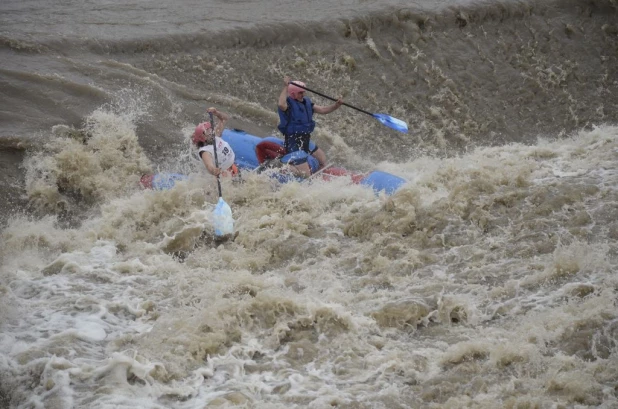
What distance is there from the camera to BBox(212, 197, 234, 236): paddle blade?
21.1ft

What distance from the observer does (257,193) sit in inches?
283

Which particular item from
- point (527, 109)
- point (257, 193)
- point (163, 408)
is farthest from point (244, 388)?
point (527, 109)

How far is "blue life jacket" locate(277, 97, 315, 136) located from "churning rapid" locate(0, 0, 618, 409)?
30.0 inches

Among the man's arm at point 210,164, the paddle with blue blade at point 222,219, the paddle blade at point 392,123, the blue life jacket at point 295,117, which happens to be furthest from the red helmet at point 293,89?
the paddle with blue blade at point 222,219

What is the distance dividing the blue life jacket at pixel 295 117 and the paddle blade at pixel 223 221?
1578mm

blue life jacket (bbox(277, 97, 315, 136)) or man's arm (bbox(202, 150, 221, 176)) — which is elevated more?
blue life jacket (bbox(277, 97, 315, 136))

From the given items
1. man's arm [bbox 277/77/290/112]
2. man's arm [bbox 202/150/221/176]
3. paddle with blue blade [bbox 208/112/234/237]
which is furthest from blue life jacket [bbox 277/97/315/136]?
paddle with blue blade [bbox 208/112/234/237]

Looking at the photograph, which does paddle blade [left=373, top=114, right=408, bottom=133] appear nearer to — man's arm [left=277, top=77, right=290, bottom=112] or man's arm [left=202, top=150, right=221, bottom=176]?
man's arm [left=277, top=77, right=290, bottom=112]

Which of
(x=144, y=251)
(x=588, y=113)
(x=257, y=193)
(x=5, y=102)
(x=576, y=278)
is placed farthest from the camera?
(x=588, y=113)

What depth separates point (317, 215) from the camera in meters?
6.64

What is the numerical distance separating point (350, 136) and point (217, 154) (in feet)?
9.57

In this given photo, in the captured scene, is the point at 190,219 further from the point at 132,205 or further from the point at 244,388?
Answer: the point at 244,388

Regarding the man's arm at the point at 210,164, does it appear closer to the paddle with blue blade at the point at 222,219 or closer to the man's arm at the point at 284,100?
the paddle with blue blade at the point at 222,219

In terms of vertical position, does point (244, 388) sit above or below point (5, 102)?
below
